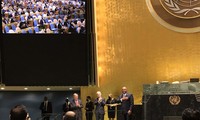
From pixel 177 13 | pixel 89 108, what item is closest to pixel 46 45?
pixel 89 108

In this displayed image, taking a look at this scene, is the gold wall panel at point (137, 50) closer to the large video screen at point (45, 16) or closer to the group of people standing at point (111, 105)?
the large video screen at point (45, 16)

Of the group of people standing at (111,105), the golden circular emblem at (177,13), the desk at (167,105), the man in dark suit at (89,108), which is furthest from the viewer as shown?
the golden circular emblem at (177,13)

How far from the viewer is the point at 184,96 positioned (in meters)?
12.2

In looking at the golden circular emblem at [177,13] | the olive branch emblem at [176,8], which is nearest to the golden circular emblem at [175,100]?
the golden circular emblem at [177,13]

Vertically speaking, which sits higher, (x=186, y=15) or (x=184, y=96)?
(x=186, y=15)

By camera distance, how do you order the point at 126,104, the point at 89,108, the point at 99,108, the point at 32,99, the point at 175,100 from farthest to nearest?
the point at 32,99 → the point at 89,108 → the point at 99,108 → the point at 126,104 → the point at 175,100

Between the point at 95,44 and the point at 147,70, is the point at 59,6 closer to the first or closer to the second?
the point at 95,44

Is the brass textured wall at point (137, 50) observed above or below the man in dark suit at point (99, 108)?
above

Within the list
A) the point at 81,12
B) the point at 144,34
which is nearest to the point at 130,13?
the point at 144,34

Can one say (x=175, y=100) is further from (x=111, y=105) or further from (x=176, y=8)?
(x=176, y=8)

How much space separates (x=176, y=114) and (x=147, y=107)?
3.07ft

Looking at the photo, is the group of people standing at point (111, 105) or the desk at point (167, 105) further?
the group of people standing at point (111, 105)

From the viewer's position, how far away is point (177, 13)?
14938 millimetres

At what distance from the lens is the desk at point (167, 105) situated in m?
12.1
